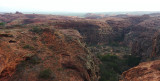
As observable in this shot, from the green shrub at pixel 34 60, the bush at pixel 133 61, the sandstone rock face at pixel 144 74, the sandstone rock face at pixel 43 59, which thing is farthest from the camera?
the bush at pixel 133 61

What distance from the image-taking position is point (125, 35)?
4691cm

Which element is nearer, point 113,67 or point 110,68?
point 110,68

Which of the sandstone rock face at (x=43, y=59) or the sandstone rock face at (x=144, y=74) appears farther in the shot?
the sandstone rock face at (x=144, y=74)

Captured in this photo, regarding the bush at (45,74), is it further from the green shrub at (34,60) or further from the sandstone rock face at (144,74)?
the sandstone rock face at (144,74)

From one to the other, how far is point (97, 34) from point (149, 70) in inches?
1267

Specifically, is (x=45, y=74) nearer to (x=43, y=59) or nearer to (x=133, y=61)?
(x=43, y=59)

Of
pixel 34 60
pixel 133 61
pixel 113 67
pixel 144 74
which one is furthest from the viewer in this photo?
pixel 133 61

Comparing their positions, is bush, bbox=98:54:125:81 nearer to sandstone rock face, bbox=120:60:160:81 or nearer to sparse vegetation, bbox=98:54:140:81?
sparse vegetation, bbox=98:54:140:81

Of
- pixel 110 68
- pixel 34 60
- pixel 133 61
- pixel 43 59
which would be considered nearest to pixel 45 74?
pixel 34 60

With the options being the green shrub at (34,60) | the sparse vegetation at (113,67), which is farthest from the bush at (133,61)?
the green shrub at (34,60)

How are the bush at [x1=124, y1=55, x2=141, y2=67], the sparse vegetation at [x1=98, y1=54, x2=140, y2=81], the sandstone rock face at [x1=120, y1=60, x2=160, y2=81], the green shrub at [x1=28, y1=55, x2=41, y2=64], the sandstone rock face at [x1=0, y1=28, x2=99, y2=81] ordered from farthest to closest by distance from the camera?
1. the bush at [x1=124, y1=55, x2=141, y2=67]
2. the sparse vegetation at [x1=98, y1=54, x2=140, y2=81]
3. the green shrub at [x1=28, y1=55, x2=41, y2=64]
4. the sandstone rock face at [x1=120, y1=60, x2=160, y2=81]
5. the sandstone rock face at [x1=0, y1=28, x2=99, y2=81]

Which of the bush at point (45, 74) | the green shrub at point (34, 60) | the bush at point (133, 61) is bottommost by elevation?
the bush at point (133, 61)

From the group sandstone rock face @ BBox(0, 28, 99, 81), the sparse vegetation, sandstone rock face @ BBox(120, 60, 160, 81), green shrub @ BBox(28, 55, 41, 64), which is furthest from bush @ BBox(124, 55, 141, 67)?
green shrub @ BBox(28, 55, 41, 64)

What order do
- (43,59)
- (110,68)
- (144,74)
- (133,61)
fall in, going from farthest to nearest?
(133,61) → (110,68) → (43,59) → (144,74)
